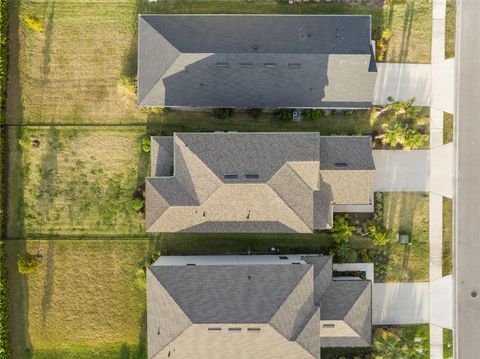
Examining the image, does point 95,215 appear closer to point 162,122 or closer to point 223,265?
point 162,122

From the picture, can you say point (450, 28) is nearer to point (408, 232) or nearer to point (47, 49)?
point (408, 232)

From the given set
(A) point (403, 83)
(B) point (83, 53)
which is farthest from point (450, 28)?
(B) point (83, 53)

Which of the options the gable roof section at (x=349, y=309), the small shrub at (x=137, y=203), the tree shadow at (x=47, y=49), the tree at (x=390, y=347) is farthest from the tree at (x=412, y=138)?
the tree shadow at (x=47, y=49)

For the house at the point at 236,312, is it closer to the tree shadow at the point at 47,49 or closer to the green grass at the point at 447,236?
the green grass at the point at 447,236

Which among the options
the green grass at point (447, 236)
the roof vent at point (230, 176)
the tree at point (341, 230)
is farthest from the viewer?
the green grass at point (447, 236)

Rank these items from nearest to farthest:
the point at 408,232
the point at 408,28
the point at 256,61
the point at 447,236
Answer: the point at 256,61, the point at 408,28, the point at 408,232, the point at 447,236

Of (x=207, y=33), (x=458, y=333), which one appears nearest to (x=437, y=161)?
(x=458, y=333)

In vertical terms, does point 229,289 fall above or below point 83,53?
below
